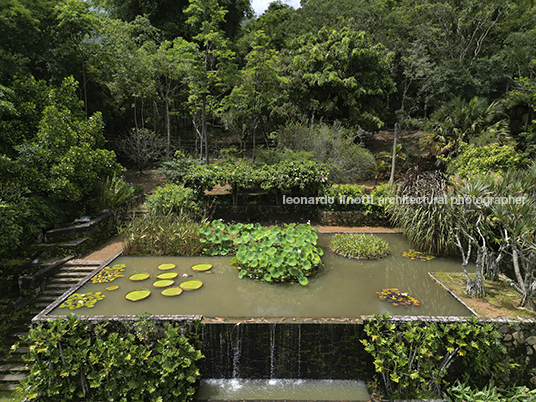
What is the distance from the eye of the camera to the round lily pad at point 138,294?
545cm

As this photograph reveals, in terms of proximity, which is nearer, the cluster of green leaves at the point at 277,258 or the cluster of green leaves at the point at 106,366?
Answer: the cluster of green leaves at the point at 106,366

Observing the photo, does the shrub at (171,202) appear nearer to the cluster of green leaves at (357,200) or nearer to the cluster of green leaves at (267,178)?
the cluster of green leaves at (267,178)

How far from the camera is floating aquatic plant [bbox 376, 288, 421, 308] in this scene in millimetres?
5383

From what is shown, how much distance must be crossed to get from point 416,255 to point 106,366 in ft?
21.7

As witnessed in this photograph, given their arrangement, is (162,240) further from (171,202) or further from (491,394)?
(491,394)

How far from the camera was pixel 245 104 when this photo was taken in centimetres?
1264

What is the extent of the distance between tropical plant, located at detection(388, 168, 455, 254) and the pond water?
51 centimetres

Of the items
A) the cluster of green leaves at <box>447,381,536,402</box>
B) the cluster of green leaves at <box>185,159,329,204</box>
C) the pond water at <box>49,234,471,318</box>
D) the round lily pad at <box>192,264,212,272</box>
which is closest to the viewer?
the cluster of green leaves at <box>447,381,536,402</box>

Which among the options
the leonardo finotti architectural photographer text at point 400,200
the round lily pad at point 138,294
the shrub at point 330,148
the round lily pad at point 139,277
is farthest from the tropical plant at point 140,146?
the round lily pad at point 138,294

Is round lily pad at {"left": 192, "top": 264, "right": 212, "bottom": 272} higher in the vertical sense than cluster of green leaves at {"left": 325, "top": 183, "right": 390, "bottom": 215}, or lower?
lower

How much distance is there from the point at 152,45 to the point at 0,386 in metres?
14.8

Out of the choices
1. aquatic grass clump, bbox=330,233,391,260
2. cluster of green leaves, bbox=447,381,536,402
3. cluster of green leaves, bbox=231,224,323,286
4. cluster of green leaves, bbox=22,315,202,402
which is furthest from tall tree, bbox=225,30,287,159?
cluster of green leaves, bbox=447,381,536,402

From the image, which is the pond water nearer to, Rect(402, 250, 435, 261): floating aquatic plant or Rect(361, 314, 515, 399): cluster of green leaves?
Rect(402, 250, 435, 261): floating aquatic plant

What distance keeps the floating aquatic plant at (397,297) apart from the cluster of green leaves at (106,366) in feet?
10.7
